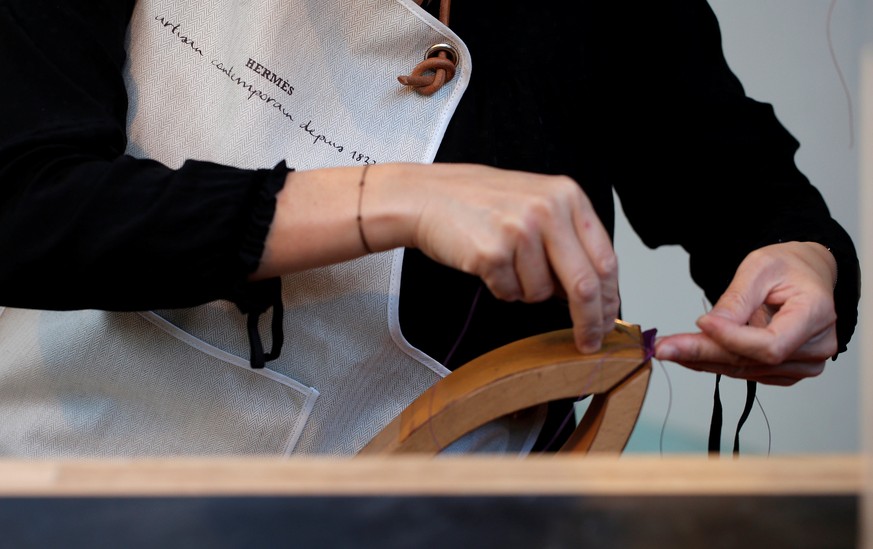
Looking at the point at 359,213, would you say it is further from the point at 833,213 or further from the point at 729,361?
the point at 833,213

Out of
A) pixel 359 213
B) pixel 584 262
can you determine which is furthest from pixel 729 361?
pixel 359 213

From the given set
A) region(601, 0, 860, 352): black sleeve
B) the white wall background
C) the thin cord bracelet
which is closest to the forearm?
the thin cord bracelet

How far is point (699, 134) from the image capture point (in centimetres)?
83

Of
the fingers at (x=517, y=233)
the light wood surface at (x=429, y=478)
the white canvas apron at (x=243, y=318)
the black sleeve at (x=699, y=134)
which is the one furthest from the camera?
the black sleeve at (x=699, y=134)

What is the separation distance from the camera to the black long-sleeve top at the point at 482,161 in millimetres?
527

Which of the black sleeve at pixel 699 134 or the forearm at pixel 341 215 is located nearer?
the forearm at pixel 341 215

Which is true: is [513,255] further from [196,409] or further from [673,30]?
[673,30]

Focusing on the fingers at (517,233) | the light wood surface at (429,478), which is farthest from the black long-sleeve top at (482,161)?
the light wood surface at (429,478)

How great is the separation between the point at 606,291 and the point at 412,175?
0.14 m

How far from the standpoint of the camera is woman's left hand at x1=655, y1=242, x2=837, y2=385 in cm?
60

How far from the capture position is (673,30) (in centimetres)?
83

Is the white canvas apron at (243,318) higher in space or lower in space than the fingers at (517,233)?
lower

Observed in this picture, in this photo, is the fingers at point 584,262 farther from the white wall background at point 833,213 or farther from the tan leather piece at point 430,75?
the white wall background at point 833,213

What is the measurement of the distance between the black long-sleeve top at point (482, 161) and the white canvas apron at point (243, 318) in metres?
0.03
